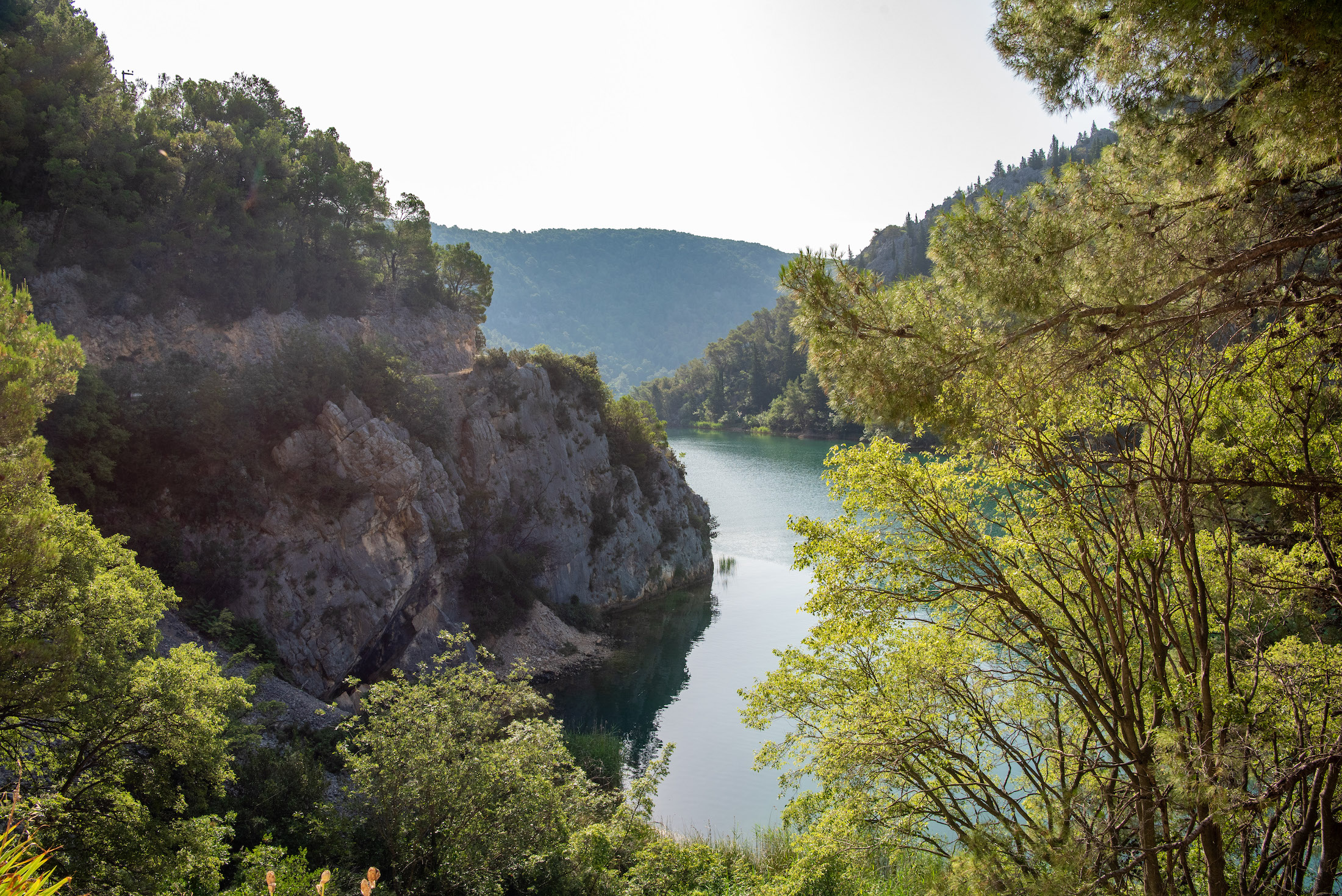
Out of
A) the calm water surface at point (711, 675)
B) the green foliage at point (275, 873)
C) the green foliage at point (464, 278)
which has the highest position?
the green foliage at point (464, 278)

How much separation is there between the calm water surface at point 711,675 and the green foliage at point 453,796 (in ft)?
17.2

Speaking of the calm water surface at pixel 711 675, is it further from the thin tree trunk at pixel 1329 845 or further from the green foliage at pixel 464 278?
the green foliage at pixel 464 278

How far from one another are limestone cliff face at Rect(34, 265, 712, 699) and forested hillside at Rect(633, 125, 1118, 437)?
57.3 meters

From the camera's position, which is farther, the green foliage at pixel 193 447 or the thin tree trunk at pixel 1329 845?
the green foliage at pixel 193 447

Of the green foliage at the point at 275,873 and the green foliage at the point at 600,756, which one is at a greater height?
the green foliage at the point at 275,873

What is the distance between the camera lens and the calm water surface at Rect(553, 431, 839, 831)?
18.0 m

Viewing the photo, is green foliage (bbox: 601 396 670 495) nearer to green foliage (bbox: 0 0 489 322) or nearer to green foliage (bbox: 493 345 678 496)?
green foliage (bbox: 493 345 678 496)

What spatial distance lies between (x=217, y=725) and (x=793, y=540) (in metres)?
34.4

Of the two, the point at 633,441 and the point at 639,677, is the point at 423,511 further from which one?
the point at 633,441

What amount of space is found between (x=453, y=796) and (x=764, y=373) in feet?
317

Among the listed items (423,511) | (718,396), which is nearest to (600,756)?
(423,511)

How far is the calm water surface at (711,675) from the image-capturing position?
18047 mm

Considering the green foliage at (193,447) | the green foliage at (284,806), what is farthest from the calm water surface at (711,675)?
the green foliage at (193,447)

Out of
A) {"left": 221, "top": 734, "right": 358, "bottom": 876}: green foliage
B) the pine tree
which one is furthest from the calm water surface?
the pine tree
